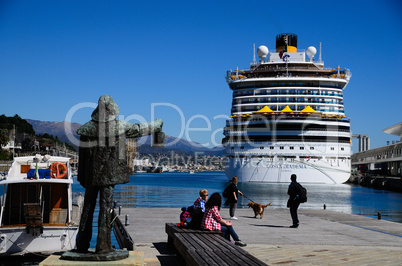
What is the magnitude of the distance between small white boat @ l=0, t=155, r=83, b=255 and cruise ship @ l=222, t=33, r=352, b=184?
51.9 meters

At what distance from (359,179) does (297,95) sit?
29.1 metres

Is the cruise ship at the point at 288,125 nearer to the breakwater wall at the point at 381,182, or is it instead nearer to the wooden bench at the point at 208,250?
the breakwater wall at the point at 381,182

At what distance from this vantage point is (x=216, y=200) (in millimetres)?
11242

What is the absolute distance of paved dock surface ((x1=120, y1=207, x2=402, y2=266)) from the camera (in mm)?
10680

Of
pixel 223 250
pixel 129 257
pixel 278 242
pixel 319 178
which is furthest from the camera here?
pixel 319 178

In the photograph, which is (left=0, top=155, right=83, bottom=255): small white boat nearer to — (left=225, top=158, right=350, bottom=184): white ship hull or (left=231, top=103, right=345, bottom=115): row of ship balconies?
(left=225, top=158, right=350, bottom=184): white ship hull

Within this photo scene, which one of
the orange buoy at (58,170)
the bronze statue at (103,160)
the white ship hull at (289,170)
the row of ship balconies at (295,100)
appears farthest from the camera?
the row of ship balconies at (295,100)

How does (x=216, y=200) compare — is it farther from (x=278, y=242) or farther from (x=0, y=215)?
(x=0, y=215)

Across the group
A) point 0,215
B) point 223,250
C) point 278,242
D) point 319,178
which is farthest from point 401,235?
point 319,178

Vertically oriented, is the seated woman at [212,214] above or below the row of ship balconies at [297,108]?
below

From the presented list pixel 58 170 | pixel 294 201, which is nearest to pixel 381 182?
pixel 294 201

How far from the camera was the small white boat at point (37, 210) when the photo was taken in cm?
1380

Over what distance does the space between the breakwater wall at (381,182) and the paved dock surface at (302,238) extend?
5445 cm

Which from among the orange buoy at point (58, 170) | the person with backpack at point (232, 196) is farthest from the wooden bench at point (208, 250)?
the person with backpack at point (232, 196)
